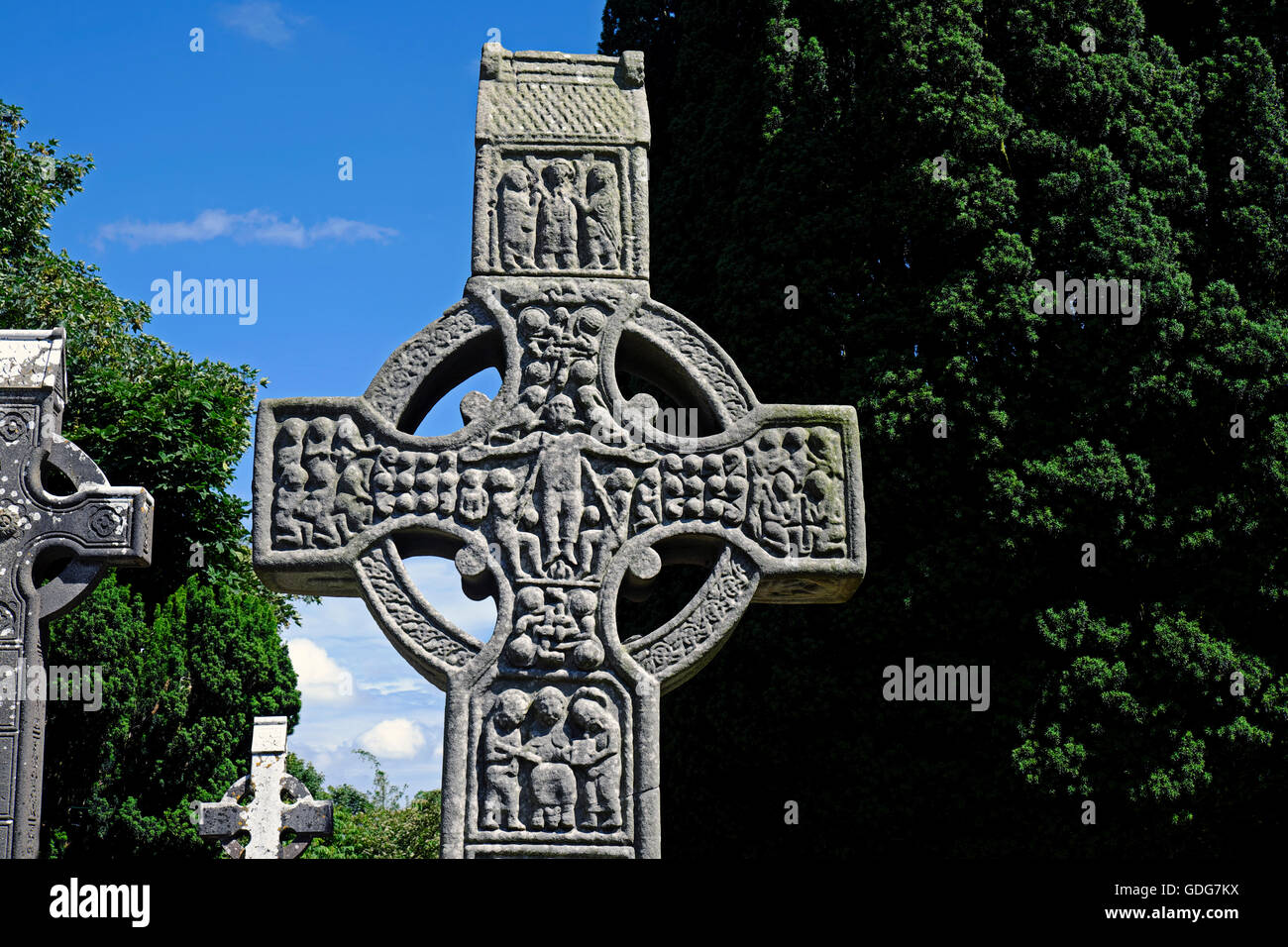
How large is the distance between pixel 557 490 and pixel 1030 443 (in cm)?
729

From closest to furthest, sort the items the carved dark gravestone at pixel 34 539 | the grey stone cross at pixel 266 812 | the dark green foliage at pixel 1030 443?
1. the carved dark gravestone at pixel 34 539
2. the grey stone cross at pixel 266 812
3. the dark green foliage at pixel 1030 443

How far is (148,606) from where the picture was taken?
51.2 feet

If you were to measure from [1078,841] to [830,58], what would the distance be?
8.27 metres

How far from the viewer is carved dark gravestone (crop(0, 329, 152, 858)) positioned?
6.07 metres

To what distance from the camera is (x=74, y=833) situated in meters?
12.7

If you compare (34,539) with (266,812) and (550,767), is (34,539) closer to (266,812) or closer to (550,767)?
(266,812)

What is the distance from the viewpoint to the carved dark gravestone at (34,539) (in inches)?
239

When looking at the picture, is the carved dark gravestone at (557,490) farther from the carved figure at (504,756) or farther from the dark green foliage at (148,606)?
the dark green foliage at (148,606)

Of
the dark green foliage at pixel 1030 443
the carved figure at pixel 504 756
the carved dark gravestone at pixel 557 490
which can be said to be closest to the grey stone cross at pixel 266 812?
the dark green foliage at pixel 1030 443

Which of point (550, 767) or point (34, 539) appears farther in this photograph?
point (34, 539)

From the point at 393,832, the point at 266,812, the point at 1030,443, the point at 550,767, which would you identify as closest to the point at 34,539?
the point at 266,812

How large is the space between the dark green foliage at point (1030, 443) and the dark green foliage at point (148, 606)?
5.37 m

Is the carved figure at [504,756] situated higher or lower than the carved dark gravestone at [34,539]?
lower

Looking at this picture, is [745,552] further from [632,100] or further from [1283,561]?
[1283,561]
